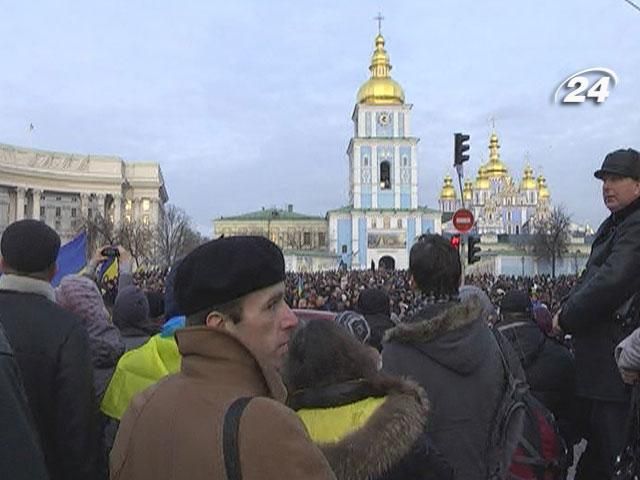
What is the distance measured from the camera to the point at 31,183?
93.8 meters

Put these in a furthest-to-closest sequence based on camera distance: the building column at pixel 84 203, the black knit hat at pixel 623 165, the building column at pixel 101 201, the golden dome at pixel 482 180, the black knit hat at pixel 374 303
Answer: the golden dome at pixel 482 180 → the building column at pixel 101 201 → the building column at pixel 84 203 → the black knit hat at pixel 374 303 → the black knit hat at pixel 623 165

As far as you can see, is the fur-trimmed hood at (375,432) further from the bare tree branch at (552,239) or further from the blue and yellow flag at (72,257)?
the bare tree branch at (552,239)

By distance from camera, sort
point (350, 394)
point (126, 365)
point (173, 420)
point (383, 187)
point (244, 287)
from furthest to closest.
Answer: point (383, 187) → point (126, 365) → point (350, 394) → point (244, 287) → point (173, 420)

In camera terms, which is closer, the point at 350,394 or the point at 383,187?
the point at 350,394

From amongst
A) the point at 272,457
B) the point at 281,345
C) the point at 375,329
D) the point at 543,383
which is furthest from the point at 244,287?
the point at 375,329

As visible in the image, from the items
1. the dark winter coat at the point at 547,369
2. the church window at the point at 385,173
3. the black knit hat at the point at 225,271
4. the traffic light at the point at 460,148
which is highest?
the church window at the point at 385,173

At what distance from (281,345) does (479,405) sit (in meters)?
1.75

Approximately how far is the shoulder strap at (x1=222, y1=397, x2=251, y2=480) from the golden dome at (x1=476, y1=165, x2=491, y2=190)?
130656 mm

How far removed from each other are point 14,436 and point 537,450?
3.16 metres

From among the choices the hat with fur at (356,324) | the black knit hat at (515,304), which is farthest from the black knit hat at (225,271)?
the hat with fur at (356,324)

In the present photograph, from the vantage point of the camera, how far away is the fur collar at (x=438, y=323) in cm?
380

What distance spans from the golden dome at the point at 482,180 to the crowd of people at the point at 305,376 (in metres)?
126

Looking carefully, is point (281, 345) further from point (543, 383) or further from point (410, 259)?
point (543, 383)

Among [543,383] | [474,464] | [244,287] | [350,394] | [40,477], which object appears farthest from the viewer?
[543,383]
